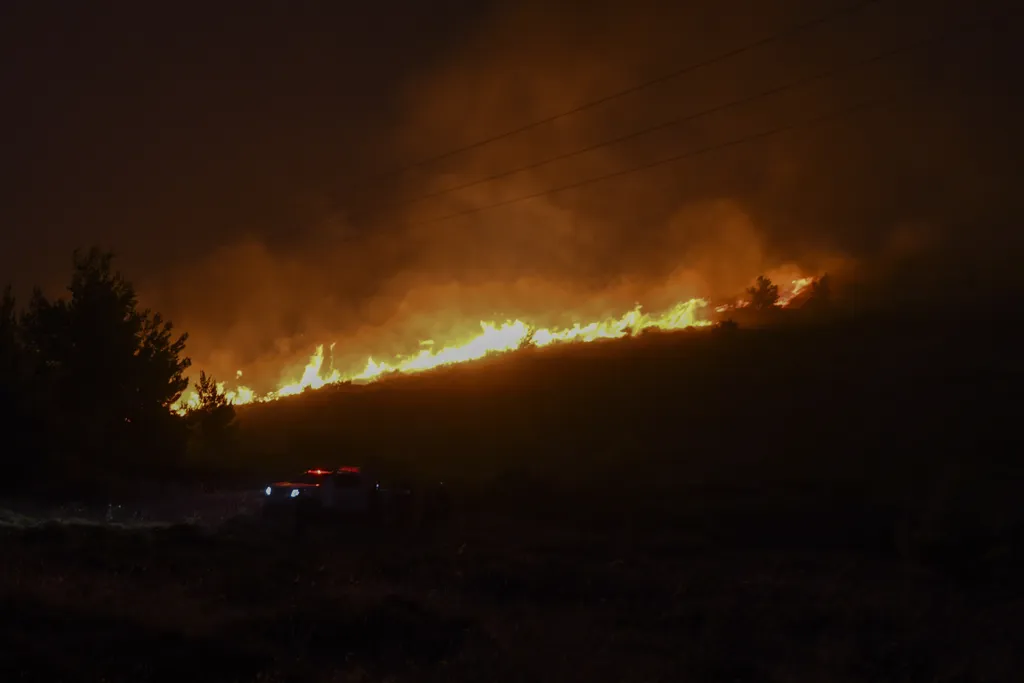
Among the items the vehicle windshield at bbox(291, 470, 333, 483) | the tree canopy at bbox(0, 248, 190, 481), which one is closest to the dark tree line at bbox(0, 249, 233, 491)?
the tree canopy at bbox(0, 248, 190, 481)

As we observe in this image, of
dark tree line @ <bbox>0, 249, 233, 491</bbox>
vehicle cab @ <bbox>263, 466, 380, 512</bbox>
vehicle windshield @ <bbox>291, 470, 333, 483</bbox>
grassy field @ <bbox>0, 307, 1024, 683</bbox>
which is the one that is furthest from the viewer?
dark tree line @ <bbox>0, 249, 233, 491</bbox>

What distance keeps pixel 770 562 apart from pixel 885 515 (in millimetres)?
12821

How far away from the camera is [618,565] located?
76.9ft

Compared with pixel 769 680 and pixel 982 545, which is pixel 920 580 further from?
pixel 769 680

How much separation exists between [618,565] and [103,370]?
1282 inches

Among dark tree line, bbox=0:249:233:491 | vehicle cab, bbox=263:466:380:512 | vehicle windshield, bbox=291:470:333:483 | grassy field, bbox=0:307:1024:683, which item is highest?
dark tree line, bbox=0:249:233:491

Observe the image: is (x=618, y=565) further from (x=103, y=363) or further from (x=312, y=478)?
(x=103, y=363)

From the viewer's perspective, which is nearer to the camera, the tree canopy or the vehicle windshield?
the vehicle windshield

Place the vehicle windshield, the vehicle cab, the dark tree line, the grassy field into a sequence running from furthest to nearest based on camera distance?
1. the dark tree line
2. the vehicle windshield
3. the vehicle cab
4. the grassy field

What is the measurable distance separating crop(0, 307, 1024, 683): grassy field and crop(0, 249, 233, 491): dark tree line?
7.77m

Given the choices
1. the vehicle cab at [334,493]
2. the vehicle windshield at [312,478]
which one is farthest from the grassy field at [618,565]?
the vehicle windshield at [312,478]

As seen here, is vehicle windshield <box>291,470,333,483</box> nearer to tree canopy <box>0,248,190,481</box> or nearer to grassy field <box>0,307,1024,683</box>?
grassy field <box>0,307,1024,683</box>

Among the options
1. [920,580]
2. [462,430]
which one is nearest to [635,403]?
[462,430]

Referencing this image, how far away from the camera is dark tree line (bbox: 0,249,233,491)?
44.6 m
